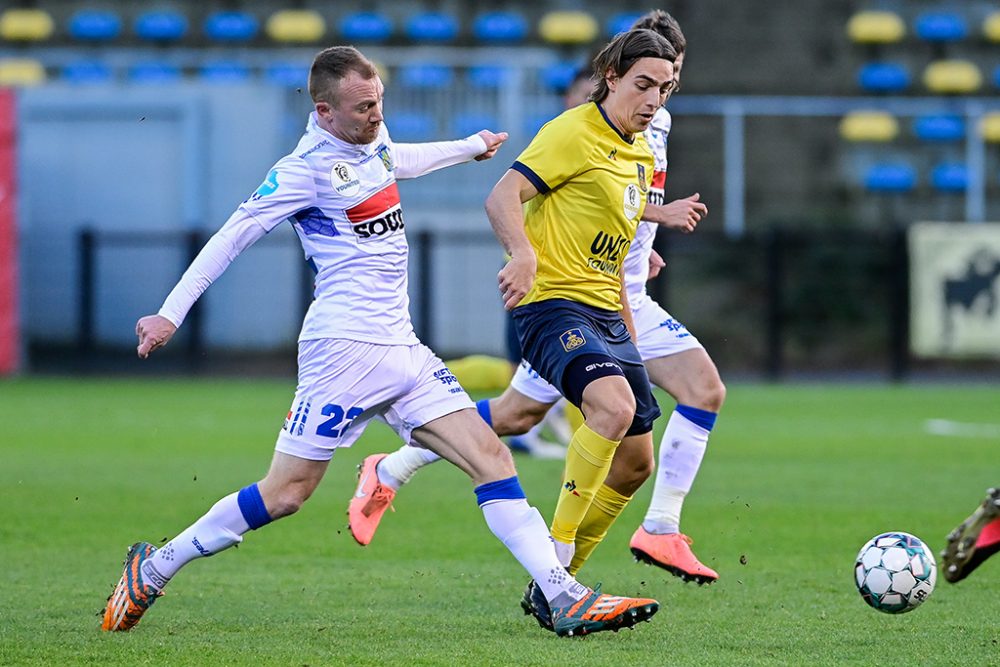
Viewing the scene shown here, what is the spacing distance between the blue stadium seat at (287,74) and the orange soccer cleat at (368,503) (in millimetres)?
15694

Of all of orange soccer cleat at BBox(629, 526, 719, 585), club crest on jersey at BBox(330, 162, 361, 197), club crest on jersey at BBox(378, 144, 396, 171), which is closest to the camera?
club crest on jersey at BBox(330, 162, 361, 197)

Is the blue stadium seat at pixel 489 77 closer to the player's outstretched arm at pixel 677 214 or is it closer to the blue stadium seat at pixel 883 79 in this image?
the blue stadium seat at pixel 883 79

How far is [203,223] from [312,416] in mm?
16843

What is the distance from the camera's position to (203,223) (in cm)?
2186

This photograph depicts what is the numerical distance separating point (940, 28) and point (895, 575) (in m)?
20.8

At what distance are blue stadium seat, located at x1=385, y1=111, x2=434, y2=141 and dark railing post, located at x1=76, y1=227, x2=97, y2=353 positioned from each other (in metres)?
4.26

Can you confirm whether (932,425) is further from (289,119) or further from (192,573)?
(289,119)

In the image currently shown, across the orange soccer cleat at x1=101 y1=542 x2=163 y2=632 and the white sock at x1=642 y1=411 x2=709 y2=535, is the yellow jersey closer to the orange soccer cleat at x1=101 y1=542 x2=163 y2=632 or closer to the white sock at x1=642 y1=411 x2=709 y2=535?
the white sock at x1=642 y1=411 x2=709 y2=535

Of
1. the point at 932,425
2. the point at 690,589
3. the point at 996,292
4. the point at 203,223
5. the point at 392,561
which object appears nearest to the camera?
the point at 690,589

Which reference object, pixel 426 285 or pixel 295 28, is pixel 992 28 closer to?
pixel 426 285

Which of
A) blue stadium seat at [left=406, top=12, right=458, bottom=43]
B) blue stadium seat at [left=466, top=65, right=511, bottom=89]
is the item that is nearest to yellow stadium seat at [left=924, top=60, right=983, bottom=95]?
blue stadium seat at [left=466, top=65, right=511, bottom=89]

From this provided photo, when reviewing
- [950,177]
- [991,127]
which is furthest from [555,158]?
[991,127]

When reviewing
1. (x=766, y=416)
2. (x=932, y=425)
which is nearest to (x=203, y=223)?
(x=766, y=416)

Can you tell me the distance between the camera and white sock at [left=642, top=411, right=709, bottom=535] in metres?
6.72
